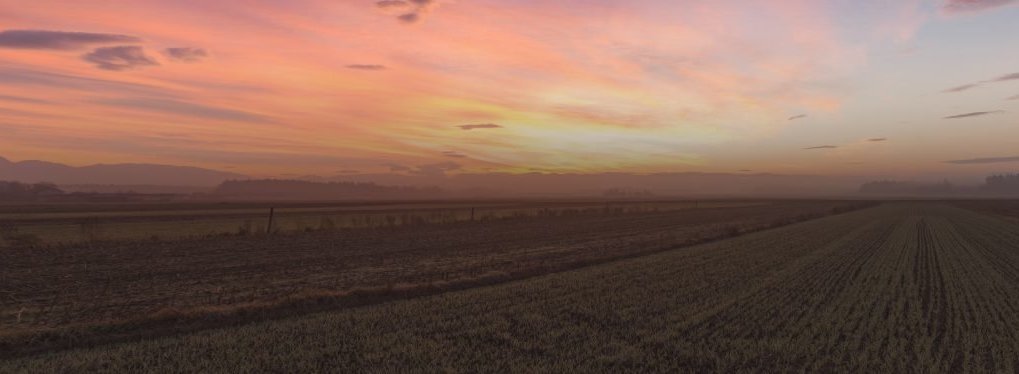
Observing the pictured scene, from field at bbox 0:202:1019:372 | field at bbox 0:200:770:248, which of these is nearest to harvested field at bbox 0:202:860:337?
field at bbox 0:202:1019:372

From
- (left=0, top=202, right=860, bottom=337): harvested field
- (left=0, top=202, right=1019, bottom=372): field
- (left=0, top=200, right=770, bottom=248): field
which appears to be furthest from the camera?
(left=0, top=200, right=770, bottom=248): field

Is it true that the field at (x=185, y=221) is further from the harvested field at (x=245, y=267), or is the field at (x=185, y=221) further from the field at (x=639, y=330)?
the field at (x=639, y=330)

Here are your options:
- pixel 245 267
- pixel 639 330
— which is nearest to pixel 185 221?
pixel 245 267

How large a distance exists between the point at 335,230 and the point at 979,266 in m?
29.8

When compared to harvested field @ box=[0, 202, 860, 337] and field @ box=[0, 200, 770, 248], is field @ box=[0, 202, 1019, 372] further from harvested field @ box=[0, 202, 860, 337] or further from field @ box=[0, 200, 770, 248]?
field @ box=[0, 200, 770, 248]

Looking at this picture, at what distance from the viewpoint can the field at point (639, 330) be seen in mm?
7441

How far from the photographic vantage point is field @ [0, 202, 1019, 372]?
7441 mm

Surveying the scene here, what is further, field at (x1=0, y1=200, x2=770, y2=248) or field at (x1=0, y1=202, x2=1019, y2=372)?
field at (x1=0, y1=200, x2=770, y2=248)

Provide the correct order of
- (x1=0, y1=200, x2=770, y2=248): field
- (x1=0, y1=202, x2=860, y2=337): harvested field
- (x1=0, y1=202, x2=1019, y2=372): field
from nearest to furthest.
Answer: (x1=0, y1=202, x2=1019, y2=372): field < (x1=0, y1=202, x2=860, y2=337): harvested field < (x1=0, y1=200, x2=770, y2=248): field

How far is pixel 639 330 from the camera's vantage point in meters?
9.21

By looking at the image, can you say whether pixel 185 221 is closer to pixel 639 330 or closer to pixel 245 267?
pixel 245 267

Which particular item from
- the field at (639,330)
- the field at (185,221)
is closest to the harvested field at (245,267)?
the field at (639,330)

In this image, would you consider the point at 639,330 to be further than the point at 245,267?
No

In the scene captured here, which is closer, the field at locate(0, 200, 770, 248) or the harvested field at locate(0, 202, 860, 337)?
the harvested field at locate(0, 202, 860, 337)
